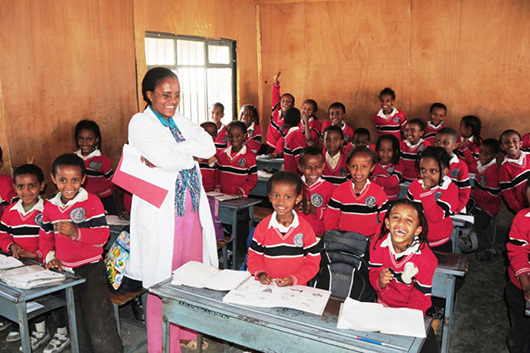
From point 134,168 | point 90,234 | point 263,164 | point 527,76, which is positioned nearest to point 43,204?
point 90,234

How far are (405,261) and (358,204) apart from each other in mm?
891

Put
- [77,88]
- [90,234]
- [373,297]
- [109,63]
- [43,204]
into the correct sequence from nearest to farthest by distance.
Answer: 1. [373,297]
2. [90,234]
3. [43,204]
4. [77,88]
5. [109,63]

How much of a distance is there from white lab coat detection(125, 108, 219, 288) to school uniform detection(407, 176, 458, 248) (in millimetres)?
1528

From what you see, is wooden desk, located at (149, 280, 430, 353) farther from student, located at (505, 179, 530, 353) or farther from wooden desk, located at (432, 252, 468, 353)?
student, located at (505, 179, 530, 353)

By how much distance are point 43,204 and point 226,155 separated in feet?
6.33

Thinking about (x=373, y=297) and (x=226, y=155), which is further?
(x=226, y=155)

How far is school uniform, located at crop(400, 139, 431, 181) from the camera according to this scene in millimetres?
5246

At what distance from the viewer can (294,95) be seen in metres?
7.50

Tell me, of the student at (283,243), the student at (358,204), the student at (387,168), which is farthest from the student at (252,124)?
the student at (283,243)

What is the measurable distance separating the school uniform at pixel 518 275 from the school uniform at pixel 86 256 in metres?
2.35

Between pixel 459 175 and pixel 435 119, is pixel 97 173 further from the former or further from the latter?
pixel 435 119

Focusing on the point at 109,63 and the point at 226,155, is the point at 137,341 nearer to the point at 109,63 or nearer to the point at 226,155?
the point at 226,155

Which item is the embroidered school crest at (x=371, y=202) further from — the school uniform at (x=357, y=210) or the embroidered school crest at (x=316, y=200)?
the embroidered school crest at (x=316, y=200)

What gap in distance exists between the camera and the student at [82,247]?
2.74 m
